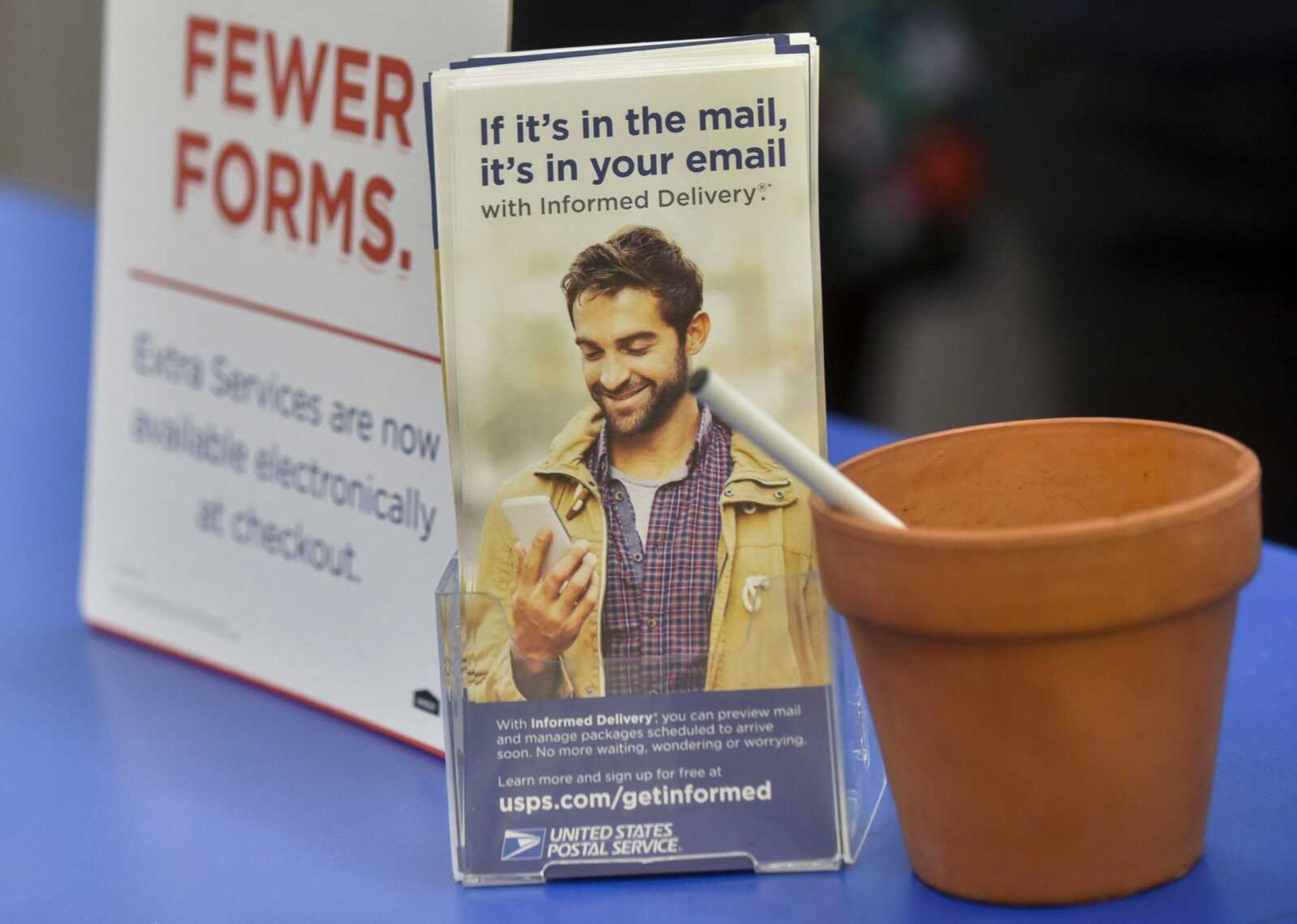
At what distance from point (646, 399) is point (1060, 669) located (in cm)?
20

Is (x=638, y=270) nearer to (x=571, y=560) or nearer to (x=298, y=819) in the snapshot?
(x=571, y=560)

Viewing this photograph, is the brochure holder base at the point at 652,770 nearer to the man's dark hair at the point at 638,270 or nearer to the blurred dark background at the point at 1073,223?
the man's dark hair at the point at 638,270

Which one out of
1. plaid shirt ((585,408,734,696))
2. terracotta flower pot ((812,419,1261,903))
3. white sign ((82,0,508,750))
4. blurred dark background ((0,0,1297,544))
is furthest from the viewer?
blurred dark background ((0,0,1297,544))

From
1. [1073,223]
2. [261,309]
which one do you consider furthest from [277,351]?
[1073,223]

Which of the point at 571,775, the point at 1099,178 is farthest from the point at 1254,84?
the point at 571,775

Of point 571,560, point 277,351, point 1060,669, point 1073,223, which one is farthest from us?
point 1073,223

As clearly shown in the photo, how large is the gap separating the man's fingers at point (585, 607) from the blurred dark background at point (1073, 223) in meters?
1.75

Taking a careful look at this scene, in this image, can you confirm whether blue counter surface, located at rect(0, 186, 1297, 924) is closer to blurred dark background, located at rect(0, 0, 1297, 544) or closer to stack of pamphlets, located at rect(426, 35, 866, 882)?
stack of pamphlets, located at rect(426, 35, 866, 882)

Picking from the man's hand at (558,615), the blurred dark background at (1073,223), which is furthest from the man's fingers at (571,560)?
the blurred dark background at (1073,223)

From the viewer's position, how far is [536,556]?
0.70m

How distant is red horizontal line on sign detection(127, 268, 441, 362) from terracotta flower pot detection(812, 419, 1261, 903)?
0.28 meters

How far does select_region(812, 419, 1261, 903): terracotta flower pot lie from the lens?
576mm

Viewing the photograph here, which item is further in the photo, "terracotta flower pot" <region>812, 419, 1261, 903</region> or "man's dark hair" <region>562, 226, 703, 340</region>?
"man's dark hair" <region>562, 226, 703, 340</region>

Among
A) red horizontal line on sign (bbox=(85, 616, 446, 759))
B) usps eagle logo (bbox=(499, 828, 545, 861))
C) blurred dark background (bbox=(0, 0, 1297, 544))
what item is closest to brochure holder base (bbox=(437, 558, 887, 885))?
usps eagle logo (bbox=(499, 828, 545, 861))
